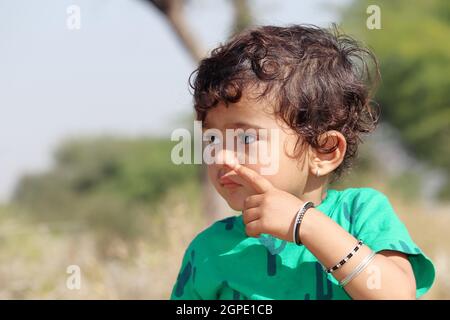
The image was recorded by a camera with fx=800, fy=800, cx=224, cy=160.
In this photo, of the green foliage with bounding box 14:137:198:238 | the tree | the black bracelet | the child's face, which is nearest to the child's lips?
the child's face

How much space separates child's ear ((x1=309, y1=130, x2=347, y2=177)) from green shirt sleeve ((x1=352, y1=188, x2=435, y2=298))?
12 centimetres

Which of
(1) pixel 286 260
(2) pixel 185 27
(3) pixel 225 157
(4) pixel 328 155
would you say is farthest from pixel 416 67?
(3) pixel 225 157

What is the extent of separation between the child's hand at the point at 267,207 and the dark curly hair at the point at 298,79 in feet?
0.68

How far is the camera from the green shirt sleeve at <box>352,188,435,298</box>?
6.34ft

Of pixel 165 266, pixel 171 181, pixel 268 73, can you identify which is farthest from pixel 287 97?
pixel 171 181

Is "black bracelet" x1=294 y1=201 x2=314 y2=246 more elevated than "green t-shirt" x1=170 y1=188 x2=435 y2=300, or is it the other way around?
"black bracelet" x1=294 y1=201 x2=314 y2=246

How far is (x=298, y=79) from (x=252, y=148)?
0.27 meters

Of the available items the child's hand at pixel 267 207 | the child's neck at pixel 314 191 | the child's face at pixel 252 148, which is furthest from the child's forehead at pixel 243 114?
the child's neck at pixel 314 191

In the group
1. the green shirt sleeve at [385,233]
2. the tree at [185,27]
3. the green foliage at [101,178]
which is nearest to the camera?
the green shirt sleeve at [385,233]

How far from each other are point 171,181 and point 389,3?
5.81 metres

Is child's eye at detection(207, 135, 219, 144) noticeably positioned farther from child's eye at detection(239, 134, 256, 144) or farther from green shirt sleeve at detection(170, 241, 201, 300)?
green shirt sleeve at detection(170, 241, 201, 300)

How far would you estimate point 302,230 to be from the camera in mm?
1850

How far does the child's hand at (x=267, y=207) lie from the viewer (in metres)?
1.88

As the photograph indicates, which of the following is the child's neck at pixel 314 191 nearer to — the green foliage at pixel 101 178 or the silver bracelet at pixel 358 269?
the silver bracelet at pixel 358 269
